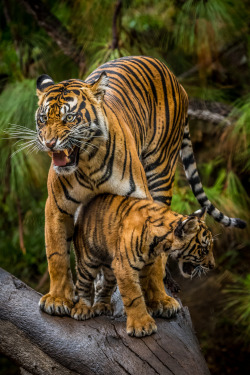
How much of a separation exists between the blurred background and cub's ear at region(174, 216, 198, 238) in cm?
125

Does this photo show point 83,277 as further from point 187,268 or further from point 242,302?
point 242,302

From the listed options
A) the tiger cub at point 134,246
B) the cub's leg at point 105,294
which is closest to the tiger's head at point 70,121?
the tiger cub at point 134,246

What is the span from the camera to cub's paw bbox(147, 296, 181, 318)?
2.50m

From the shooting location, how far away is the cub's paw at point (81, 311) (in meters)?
2.42

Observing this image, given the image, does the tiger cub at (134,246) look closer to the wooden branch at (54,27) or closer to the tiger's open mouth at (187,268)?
the tiger's open mouth at (187,268)

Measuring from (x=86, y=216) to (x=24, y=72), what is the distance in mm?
2328

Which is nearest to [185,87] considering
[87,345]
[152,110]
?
[152,110]

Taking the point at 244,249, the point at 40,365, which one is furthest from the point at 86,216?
the point at 244,249

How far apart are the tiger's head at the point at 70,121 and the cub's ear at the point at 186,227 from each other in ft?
1.47

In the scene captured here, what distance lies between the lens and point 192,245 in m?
2.23

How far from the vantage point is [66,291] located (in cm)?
246

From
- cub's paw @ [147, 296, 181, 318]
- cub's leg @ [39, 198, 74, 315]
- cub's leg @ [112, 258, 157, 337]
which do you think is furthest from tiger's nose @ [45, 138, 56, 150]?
cub's paw @ [147, 296, 181, 318]

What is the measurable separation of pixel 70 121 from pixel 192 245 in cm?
68

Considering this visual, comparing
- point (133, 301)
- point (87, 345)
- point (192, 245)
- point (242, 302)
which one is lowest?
point (242, 302)
